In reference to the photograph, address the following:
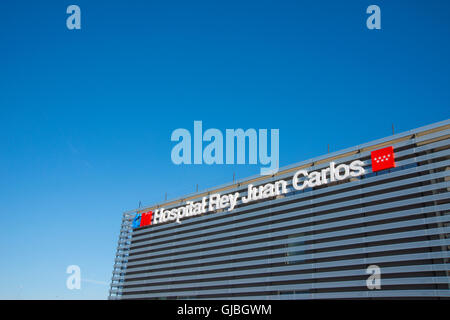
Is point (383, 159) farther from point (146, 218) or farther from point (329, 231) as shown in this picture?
point (146, 218)

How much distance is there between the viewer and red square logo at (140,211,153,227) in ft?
258

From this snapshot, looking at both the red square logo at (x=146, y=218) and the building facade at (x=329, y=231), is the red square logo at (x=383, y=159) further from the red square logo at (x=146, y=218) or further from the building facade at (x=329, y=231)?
the red square logo at (x=146, y=218)

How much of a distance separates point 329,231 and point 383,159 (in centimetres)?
1050

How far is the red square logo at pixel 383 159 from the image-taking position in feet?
145

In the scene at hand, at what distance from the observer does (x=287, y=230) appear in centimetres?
5209

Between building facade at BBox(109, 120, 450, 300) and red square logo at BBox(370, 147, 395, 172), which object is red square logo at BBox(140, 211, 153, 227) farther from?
red square logo at BBox(370, 147, 395, 172)

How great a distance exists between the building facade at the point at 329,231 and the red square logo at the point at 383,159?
0.39 feet

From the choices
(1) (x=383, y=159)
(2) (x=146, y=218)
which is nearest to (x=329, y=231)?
(1) (x=383, y=159)

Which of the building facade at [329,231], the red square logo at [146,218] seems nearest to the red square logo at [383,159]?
the building facade at [329,231]

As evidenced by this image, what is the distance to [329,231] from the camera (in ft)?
155
